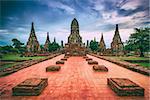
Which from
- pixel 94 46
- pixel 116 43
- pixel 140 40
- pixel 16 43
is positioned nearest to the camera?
pixel 140 40

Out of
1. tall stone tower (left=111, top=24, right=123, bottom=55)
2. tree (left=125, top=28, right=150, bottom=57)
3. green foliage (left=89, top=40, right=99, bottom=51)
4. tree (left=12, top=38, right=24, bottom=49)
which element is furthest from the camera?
green foliage (left=89, top=40, right=99, bottom=51)

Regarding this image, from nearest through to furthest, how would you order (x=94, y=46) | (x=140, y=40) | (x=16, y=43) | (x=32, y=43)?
1. (x=140, y=40)
2. (x=32, y=43)
3. (x=16, y=43)
4. (x=94, y=46)

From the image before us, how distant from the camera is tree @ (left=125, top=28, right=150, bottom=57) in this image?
96.7 feet

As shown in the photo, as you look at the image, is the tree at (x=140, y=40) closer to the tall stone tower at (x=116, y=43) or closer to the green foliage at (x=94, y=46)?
the tall stone tower at (x=116, y=43)

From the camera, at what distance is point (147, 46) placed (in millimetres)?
29203

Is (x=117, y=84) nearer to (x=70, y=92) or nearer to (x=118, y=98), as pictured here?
(x=118, y=98)

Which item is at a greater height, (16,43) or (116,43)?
(16,43)

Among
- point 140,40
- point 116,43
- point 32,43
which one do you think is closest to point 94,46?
point 116,43

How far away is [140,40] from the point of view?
99.2ft

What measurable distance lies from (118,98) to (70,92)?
143 centimetres

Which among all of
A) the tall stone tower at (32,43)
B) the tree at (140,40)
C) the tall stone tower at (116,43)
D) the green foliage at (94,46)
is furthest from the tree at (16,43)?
the tree at (140,40)

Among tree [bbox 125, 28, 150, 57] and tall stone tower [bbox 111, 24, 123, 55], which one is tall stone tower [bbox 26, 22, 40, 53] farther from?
tree [bbox 125, 28, 150, 57]

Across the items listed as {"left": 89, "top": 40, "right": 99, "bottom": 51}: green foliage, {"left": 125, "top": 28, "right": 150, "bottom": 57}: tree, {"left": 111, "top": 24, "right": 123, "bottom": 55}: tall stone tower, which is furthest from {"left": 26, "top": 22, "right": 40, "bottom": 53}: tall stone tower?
{"left": 125, "top": 28, "right": 150, "bottom": 57}: tree

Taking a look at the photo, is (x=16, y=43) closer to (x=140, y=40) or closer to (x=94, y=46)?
(x=94, y=46)
